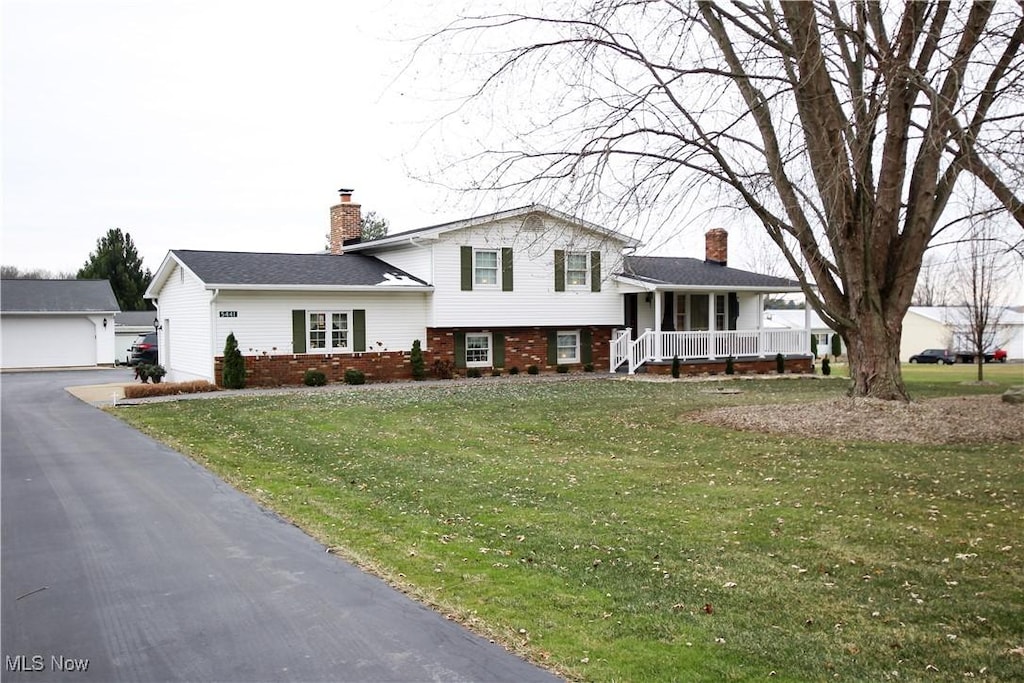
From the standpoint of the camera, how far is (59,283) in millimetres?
41219

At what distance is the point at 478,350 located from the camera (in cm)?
Answer: 2684

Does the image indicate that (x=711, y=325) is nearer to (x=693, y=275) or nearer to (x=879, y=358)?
(x=693, y=275)

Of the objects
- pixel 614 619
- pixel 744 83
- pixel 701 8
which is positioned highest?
pixel 701 8

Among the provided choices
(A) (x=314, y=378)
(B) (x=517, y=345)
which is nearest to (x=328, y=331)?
(A) (x=314, y=378)

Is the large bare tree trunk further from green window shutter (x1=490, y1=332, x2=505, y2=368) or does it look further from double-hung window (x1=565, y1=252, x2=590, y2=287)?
green window shutter (x1=490, y1=332, x2=505, y2=368)

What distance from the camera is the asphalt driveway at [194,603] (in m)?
4.45

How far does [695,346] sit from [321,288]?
41.0ft

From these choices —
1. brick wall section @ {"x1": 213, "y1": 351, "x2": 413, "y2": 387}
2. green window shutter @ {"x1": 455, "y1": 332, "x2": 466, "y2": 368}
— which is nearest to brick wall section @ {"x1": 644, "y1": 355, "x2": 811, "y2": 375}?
green window shutter @ {"x1": 455, "y1": 332, "x2": 466, "y2": 368}

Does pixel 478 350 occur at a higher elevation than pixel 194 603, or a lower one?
higher

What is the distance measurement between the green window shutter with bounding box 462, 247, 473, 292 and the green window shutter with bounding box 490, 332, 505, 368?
202 cm

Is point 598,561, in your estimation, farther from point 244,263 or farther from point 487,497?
point 244,263

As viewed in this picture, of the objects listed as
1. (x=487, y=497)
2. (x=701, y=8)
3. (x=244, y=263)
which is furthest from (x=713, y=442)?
(x=244, y=263)

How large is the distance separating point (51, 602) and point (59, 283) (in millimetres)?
40993

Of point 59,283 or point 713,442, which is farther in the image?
point 59,283
